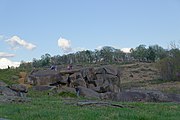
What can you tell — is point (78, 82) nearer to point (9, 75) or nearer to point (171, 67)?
point (9, 75)

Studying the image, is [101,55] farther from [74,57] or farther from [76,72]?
[76,72]

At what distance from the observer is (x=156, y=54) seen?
5817 inches

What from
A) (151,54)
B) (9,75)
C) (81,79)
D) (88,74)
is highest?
(151,54)

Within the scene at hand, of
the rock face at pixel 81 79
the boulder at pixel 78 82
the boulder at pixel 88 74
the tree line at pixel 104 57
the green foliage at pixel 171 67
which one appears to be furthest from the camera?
the tree line at pixel 104 57

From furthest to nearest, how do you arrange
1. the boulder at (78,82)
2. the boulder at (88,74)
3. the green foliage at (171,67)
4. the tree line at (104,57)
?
the tree line at (104,57)
the green foliage at (171,67)
the boulder at (88,74)
the boulder at (78,82)

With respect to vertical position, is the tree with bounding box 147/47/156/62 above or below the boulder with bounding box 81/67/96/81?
above

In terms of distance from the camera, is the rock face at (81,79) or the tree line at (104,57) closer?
the rock face at (81,79)

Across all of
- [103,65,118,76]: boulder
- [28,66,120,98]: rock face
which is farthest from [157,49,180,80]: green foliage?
[28,66,120,98]: rock face

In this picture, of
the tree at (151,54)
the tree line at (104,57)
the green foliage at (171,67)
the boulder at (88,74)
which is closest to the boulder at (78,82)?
the boulder at (88,74)

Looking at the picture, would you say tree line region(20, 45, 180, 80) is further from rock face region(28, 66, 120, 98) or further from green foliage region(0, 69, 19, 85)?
rock face region(28, 66, 120, 98)

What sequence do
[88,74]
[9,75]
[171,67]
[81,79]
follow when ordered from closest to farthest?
[81,79] → [88,74] → [9,75] → [171,67]

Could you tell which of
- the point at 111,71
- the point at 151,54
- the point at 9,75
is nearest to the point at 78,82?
the point at 111,71

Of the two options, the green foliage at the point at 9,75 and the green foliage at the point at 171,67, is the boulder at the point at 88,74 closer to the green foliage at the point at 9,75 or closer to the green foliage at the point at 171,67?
the green foliage at the point at 9,75

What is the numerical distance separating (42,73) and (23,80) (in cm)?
269
